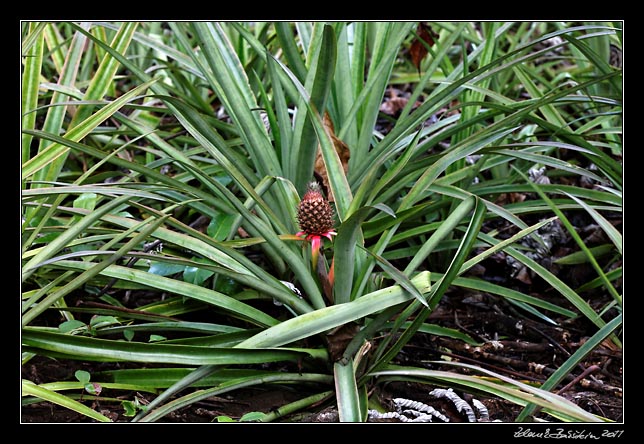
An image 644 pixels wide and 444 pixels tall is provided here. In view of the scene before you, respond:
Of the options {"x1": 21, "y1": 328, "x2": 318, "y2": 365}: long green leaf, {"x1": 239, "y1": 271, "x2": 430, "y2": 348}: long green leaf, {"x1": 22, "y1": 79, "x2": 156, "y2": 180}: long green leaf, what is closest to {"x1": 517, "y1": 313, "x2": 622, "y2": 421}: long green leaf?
{"x1": 239, "y1": 271, "x2": 430, "y2": 348}: long green leaf

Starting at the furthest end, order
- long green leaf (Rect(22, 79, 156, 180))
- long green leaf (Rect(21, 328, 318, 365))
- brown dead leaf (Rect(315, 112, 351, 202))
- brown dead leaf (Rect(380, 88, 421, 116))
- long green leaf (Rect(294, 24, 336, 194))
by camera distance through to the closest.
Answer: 1. brown dead leaf (Rect(380, 88, 421, 116))
2. brown dead leaf (Rect(315, 112, 351, 202))
3. long green leaf (Rect(22, 79, 156, 180))
4. long green leaf (Rect(294, 24, 336, 194))
5. long green leaf (Rect(21, 328, 318, 365))

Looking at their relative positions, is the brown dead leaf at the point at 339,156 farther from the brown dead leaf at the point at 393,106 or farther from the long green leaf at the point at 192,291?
the brown dead leaf at the point at 393,106

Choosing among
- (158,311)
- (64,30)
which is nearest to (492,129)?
(158,311)

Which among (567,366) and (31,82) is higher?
(31,82)

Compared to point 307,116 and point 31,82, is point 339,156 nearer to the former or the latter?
point 307,116

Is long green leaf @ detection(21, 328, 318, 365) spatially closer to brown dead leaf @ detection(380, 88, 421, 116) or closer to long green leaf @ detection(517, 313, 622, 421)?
long green leaf @ detection(517, 313, 622, 421)

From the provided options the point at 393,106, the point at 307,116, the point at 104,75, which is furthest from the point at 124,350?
the point at 393,106

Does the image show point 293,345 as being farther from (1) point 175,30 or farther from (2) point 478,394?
(1) point 175,30

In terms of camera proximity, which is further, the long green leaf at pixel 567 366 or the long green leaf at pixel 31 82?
the long green leaf at pixel 31 82
